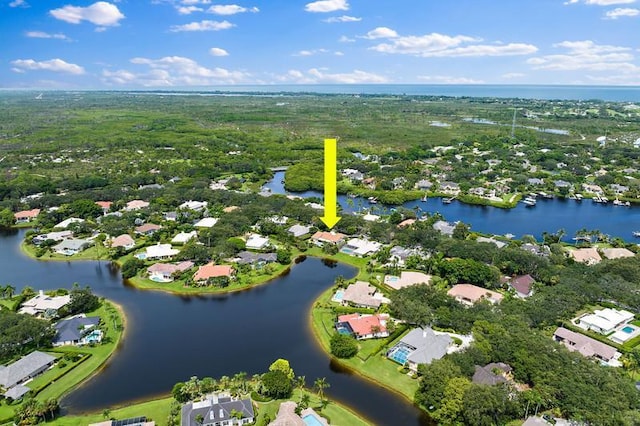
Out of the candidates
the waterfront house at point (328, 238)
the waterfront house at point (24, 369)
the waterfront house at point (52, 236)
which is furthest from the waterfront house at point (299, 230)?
the waterfront house at point (24, 369)

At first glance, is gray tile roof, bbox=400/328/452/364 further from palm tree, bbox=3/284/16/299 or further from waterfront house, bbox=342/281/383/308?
palm tree, bbox=3/284/16/299

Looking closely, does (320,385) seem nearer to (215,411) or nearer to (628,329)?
(215,411)

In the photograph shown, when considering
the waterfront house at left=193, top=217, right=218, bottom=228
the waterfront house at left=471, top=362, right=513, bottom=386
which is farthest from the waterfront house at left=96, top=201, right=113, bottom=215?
the waterfront house at left=471, top=362, right=513, bottom=386

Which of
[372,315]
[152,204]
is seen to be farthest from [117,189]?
[372,315]

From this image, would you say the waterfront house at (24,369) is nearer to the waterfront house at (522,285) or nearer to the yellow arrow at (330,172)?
the yellow arrow at (330,172)

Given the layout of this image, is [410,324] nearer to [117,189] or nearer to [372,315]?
[372,315]

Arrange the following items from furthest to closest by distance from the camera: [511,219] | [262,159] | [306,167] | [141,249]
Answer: [262,159] < [306,167] < [511,219] < [141,249]
